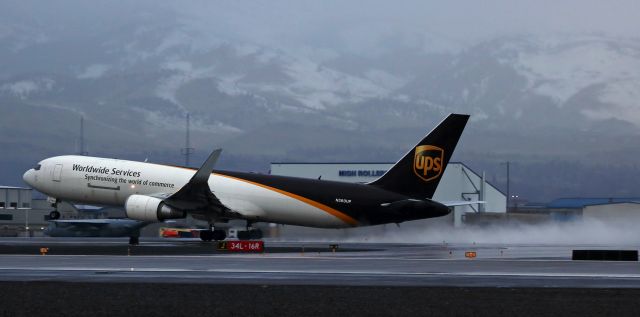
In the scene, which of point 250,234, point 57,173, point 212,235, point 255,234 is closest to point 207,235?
point 212,235

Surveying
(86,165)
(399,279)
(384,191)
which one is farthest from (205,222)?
(399,279)

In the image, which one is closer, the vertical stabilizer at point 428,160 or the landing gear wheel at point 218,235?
the vertical stabilizer at point 428,160

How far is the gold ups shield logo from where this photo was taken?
6806 centimetres

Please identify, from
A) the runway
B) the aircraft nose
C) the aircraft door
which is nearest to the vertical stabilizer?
the runway

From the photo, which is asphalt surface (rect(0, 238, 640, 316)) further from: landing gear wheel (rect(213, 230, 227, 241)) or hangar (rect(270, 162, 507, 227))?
hangar (rect(270, 162, 507, 227))

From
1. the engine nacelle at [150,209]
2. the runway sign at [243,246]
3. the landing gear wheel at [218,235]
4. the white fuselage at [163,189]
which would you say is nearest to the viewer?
the runway sign at [243,246]

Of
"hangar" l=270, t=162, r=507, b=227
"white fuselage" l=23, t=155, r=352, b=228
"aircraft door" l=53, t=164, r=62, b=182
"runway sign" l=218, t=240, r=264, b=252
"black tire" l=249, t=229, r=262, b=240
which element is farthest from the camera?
"hangar" l=270, t=162, r=507, b=227

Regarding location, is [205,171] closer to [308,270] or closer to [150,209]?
[150,209]

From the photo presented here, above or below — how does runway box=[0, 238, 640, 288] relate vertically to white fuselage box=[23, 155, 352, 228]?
below

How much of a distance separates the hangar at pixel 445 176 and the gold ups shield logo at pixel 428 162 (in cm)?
5942

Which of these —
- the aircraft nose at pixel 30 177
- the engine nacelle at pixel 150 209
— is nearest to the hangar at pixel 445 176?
the aircraft nose at pixel 30 177

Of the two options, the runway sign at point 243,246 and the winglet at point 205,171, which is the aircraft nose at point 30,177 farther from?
the runway sign at point 243,246

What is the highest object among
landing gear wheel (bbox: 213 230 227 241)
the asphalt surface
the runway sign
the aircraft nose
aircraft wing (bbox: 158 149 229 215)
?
the aircraft nose

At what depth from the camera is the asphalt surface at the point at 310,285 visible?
25.6m
